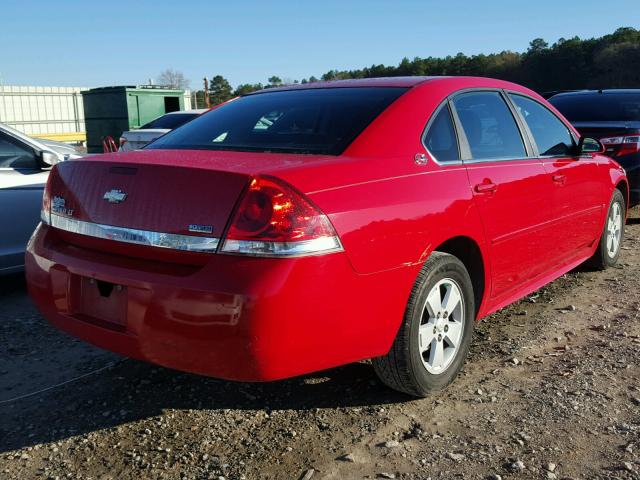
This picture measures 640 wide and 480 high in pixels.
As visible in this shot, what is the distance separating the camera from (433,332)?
310cm

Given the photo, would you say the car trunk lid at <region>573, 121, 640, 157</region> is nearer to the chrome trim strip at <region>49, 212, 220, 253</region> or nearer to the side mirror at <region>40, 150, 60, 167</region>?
the side mirror at <region>40, 150, 60, 167</region>

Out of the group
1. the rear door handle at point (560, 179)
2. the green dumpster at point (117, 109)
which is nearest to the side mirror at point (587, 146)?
the rear door handle at point (560, 179)

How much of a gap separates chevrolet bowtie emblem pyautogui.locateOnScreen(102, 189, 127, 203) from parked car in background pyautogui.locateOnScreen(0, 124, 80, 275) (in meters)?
2.56

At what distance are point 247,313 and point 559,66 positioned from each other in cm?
4329

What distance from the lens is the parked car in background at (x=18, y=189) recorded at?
4859mm

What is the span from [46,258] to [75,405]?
2.45ft

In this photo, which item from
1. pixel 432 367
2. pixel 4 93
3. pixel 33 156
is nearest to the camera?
pixel 432 367

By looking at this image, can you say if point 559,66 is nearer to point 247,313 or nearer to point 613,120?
point 613,120

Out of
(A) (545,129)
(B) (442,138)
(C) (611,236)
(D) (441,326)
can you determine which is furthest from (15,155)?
(C) (611,236)

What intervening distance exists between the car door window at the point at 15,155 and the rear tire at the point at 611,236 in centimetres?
Answer: 471

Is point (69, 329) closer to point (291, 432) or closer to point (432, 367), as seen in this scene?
point (291, 432)

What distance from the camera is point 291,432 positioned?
9.31 feet

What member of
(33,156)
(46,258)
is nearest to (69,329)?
(46,258)

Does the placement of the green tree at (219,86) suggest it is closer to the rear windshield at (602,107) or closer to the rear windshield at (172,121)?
the rear windshield at (172,121)
